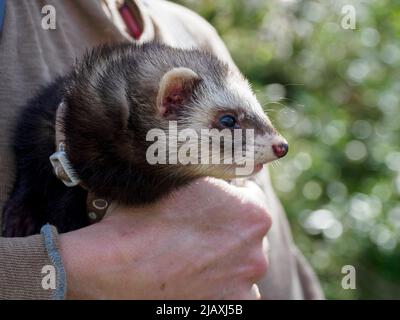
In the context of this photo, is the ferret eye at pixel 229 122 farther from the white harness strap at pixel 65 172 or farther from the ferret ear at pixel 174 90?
the white harness strap at pixel 65 172

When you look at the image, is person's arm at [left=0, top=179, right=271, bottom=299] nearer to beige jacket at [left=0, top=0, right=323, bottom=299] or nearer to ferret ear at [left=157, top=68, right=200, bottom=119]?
beige jacket at [left=0, top=0, right=323, bottom=299]

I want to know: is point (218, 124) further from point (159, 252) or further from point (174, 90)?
point (159, 252)

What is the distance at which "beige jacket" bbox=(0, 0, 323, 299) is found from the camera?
1.42 m

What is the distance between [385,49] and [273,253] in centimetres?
192

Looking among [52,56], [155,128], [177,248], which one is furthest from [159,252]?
[52,56]

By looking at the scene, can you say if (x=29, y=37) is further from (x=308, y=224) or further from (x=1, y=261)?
(x=308, y=224)

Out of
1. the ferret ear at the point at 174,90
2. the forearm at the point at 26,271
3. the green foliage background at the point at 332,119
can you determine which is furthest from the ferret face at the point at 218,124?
the green foliage background at the point at 332,119

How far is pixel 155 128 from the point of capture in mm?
1612

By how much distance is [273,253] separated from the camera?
2.04 metres

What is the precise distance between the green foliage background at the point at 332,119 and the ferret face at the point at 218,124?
1.73 meters

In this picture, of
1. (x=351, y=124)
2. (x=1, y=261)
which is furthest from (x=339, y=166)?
(x=1, y=261)

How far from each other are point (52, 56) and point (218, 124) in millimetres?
411

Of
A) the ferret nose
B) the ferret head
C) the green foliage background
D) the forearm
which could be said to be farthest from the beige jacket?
the green foliage background

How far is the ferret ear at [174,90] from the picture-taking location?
159 centimetres
